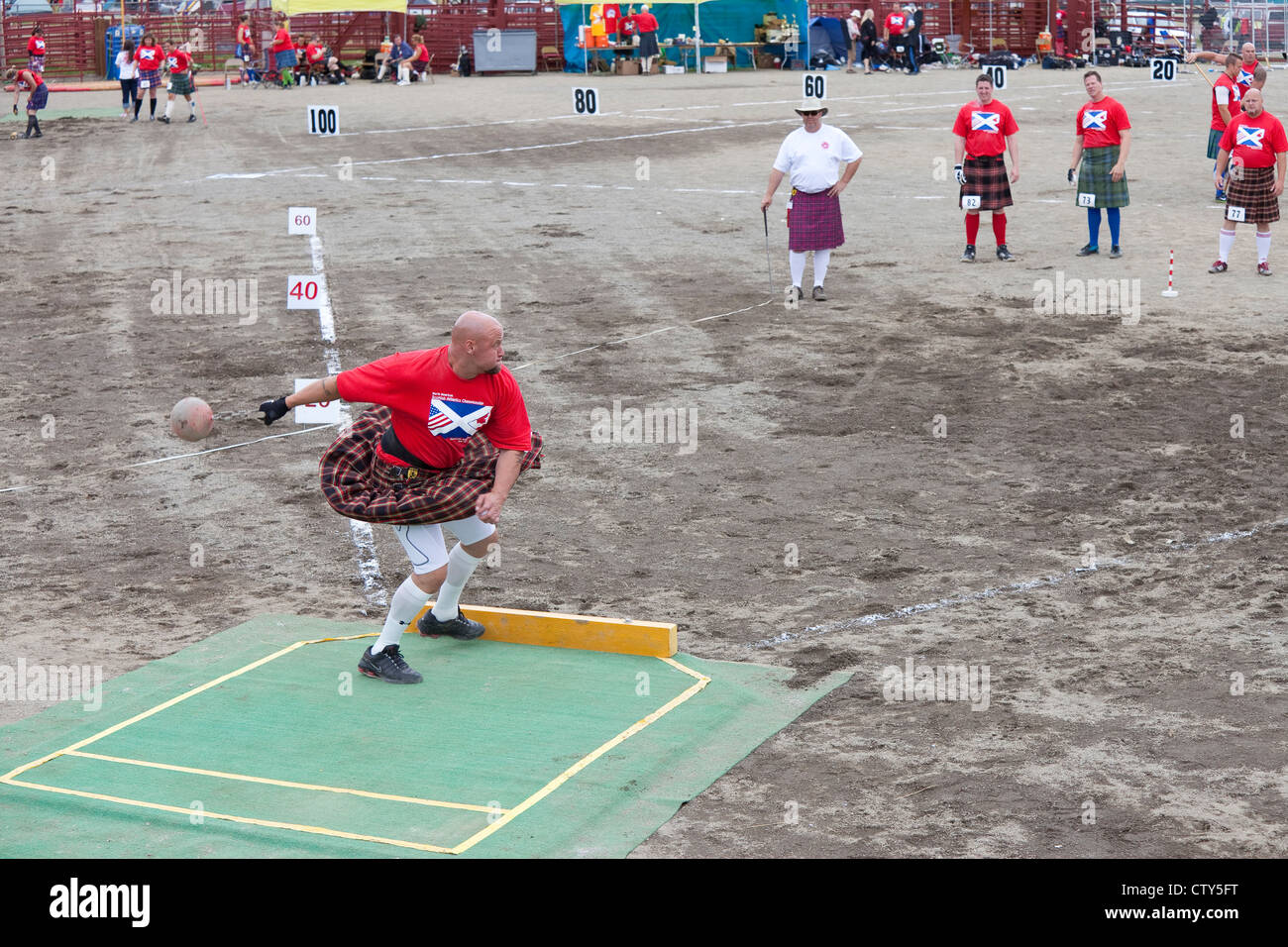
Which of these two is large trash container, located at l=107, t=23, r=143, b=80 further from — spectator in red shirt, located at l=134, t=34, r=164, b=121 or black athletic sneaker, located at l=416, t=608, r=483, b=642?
black athletic sneaker, located at l=416, t=608, r=483, b=642

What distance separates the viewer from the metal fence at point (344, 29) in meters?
38.7

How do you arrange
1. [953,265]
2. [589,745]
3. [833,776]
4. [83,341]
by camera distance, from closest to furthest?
[833,776] → [589,745] → [83,341] → [953,265]

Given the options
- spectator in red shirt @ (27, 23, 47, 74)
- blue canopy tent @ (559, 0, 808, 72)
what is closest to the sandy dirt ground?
spectator in red shirt @ (27, 23, 47, 74)

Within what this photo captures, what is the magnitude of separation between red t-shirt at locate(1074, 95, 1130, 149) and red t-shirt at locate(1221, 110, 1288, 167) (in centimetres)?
101

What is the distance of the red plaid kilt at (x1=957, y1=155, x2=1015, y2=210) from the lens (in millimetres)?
14023

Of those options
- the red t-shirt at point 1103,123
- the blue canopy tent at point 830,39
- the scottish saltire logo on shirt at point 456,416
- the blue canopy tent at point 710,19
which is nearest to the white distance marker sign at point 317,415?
the scottish saltire logo on shirt at point 456,416

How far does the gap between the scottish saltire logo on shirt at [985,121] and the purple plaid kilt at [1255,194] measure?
6.74 feet

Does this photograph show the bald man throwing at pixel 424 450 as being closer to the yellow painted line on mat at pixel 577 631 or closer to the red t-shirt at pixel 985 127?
the yellow painted line on mat at pixel 577 631

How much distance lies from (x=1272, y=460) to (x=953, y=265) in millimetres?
5799

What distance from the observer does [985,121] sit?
1381cm

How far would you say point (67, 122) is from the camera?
28.0 meters

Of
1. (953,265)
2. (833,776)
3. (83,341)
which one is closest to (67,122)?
(83,341)

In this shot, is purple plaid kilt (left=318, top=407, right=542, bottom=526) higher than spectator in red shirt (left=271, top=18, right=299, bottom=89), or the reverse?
spectator in red shirt (left=271, top=18, right=299, bottom=89)
